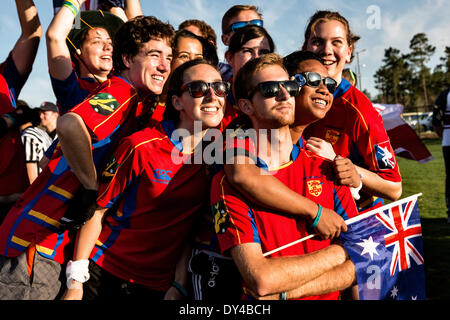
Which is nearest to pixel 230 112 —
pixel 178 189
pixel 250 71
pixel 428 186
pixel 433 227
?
pixel 250 71

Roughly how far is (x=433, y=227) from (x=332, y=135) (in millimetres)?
5475

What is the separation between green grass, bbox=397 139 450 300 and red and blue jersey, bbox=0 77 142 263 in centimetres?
410

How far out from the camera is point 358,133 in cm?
297

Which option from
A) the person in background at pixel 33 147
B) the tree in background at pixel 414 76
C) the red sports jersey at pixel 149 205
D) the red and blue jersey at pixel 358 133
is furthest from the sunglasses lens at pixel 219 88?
the tree in background at pixel 414 76

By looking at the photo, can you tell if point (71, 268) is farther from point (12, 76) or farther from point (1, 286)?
point (12, 76)

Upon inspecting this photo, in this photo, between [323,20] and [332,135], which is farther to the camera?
[323,20]

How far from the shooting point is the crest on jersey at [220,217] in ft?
6.89

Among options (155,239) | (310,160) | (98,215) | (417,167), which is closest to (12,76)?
(98,215)

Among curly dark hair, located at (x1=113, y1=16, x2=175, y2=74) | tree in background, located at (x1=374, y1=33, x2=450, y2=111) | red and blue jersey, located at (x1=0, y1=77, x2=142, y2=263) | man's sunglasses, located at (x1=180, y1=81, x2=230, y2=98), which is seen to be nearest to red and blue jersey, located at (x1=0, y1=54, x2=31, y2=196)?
curly dark hair, located at (x1=113, y1=16, x2=175, y2=74)

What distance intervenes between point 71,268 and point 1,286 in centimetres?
53

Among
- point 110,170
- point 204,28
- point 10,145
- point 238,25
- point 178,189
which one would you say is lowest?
point 178,189

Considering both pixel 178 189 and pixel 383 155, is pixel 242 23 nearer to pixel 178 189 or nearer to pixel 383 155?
pixel 383 155

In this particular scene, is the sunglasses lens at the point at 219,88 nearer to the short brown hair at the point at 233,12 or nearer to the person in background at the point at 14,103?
the person in background at the point at 14,103
